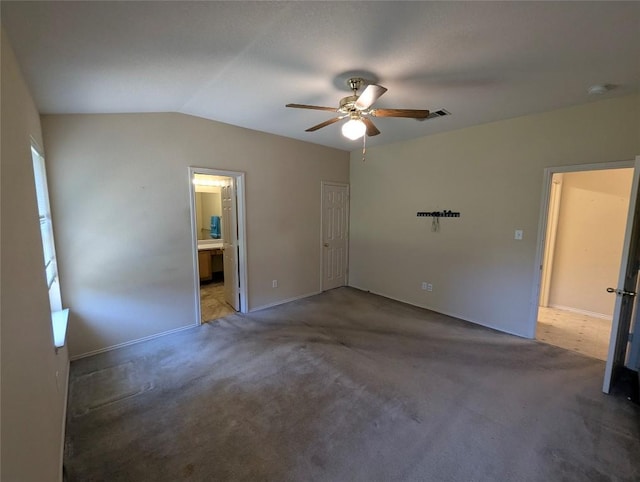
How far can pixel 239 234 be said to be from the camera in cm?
398

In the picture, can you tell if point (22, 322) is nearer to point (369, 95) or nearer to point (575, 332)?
point (369, 95)

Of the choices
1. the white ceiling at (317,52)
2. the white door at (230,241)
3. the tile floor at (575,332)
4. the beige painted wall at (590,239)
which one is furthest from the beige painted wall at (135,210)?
the beige painted wall at (590,239)

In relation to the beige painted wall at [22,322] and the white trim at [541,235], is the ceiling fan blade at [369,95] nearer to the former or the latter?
the beige painted wall at [22,322]

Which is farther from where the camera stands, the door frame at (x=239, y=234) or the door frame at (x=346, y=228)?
the door frame at (x=346, y=228)

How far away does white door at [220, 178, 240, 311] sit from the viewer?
400cm

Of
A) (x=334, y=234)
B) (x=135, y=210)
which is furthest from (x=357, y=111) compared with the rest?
(x=334, y=234)

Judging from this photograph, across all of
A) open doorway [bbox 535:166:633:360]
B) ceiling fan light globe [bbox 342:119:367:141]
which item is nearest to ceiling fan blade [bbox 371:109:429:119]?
ceiling fan light globe [bbox 342:119:367:141]

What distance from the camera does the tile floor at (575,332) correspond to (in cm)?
320

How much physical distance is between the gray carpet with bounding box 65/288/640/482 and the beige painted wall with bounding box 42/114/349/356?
48 centimetres

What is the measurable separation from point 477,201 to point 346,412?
9.94ft

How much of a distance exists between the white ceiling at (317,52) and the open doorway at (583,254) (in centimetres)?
185

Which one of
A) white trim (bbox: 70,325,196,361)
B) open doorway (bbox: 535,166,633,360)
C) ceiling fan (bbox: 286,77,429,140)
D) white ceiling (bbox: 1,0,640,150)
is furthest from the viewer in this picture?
open doorway (bbox: 535,166,633,360)

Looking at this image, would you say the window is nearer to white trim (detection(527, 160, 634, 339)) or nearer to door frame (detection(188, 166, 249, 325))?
door frame (detection(188, 166, 249, 325))

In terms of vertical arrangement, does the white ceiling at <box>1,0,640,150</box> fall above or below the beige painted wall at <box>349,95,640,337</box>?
above
